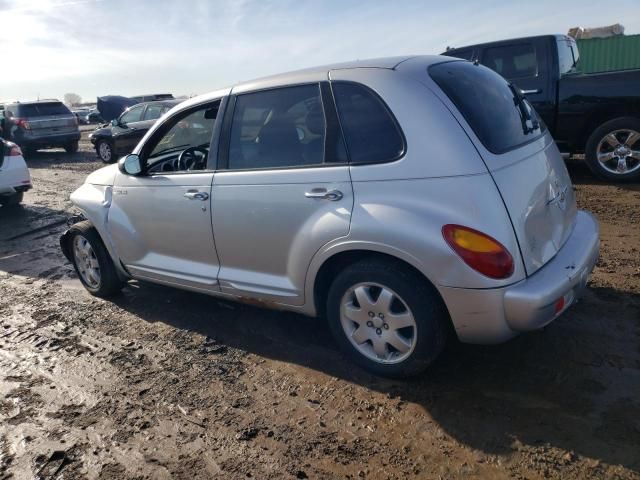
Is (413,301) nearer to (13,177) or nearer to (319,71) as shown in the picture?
(319,71)

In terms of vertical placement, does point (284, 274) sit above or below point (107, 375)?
above

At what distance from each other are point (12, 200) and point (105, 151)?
5.60 metres

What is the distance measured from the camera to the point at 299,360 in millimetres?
3512

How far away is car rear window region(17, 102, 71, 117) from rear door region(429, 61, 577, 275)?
16.3 metres

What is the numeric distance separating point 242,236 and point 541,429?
6.79ft

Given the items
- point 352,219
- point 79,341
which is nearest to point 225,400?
point 352,219

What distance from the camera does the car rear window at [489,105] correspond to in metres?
2.93

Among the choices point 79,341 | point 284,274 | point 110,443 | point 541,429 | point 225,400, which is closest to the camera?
point 541,429

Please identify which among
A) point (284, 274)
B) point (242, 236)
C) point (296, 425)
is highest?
point (242, 236)

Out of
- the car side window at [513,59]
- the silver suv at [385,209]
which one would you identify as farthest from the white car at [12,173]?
the car side window at [513,59]

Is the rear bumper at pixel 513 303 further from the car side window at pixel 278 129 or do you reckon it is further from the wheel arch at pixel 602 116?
the wheel arch at pixel 602 116

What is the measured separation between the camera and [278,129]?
3.45 meters

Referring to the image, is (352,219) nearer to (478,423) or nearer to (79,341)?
(478,423)

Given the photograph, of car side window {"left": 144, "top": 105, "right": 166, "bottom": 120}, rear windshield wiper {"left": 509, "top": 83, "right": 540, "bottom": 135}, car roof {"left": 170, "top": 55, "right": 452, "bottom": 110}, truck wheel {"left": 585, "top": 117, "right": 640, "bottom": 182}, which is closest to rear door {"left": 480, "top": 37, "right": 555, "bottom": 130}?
truck wheel {"left": 585, "top": 117, "right": 640, "bottom": 182}
